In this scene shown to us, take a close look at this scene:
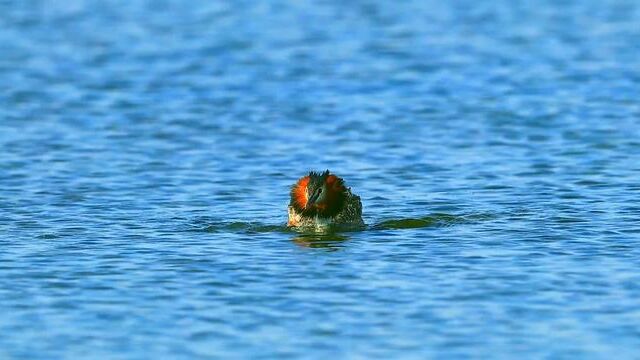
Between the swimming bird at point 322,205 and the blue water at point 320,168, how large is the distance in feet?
1.04

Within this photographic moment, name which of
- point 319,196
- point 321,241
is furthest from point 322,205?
point 321,241

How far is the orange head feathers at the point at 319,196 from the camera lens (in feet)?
69.5

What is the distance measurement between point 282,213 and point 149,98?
10.9 meters

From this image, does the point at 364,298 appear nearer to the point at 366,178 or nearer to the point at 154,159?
the point at 366,178

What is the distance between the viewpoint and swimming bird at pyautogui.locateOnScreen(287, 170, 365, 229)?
21203 millimetres

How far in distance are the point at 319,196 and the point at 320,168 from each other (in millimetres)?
4935

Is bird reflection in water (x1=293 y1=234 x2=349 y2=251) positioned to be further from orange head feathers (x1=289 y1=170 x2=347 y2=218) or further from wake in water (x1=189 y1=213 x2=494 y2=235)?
orange head feathers (x1=289 y1=170 x2=347 y2=218)

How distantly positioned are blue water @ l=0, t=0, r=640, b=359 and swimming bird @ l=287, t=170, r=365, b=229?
32 cm

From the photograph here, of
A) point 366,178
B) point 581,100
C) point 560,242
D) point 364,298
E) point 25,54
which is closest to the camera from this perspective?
point 364,298

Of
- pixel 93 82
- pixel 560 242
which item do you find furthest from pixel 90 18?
pixel 560 242

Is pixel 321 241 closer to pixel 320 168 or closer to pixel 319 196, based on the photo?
pixel 319 196

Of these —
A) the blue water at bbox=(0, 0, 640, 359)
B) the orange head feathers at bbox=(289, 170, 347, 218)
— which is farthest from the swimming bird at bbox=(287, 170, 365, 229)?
the blue water at bbox=(0, 0, 640, 359)

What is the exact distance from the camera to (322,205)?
21344 mm

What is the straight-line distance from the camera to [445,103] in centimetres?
3200
